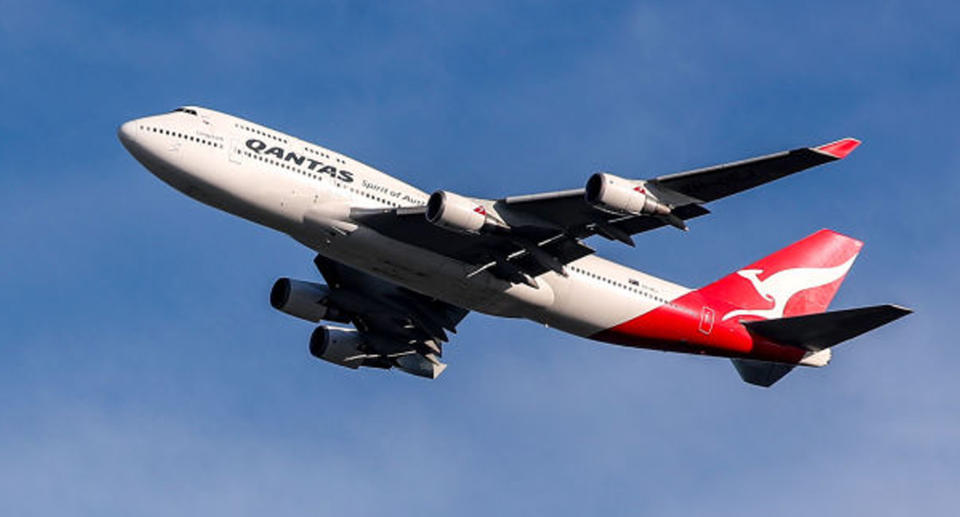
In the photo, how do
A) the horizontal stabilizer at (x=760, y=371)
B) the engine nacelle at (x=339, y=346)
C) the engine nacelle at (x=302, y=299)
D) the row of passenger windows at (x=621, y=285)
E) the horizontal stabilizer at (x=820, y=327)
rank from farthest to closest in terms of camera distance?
the engine nacelle at (x=339, y=346)
the horizontal stabilizer at (x=760, y=371)
the engine nacelle at (x=302, y=299)
the horizontal stabilizer at (x=820, y=327)
the row of passenger windows at (x=621, y=285)

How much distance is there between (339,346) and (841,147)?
70.0 ft

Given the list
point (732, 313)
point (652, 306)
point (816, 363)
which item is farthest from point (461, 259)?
point (816, 363)

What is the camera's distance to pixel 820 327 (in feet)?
156

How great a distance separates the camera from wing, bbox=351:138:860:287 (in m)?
39.0

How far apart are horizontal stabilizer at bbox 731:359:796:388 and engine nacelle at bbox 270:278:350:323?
14.7 metres

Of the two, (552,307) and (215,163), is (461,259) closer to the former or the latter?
(552,307)

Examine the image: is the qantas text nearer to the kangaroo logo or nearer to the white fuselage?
the white fuselage

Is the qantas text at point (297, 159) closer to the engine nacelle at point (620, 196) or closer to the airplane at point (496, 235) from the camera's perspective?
the airplane at point (496, 235)

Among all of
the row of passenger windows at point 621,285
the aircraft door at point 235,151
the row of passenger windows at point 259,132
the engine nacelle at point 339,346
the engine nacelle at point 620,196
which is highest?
the row of passenger windows at point 259,132

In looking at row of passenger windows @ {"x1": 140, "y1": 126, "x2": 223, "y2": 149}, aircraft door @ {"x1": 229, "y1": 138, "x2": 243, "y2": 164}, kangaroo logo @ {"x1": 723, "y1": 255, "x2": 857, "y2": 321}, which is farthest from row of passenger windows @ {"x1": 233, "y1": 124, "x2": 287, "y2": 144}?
kangaroo logo @ {"x1": 723, "y1": 255, "x2": 857, "y2": 321}

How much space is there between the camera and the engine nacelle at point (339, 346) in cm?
5147

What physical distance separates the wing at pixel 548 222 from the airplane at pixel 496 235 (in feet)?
0.14

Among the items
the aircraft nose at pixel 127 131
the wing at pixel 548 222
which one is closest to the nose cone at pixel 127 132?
the aircraft nose at pixel 127 131

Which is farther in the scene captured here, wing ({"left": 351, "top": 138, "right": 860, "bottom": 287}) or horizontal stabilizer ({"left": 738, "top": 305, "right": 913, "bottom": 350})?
horizontal stabilizer ({"left": 738, "top": 305, "right": 913, "bottom": 350})
